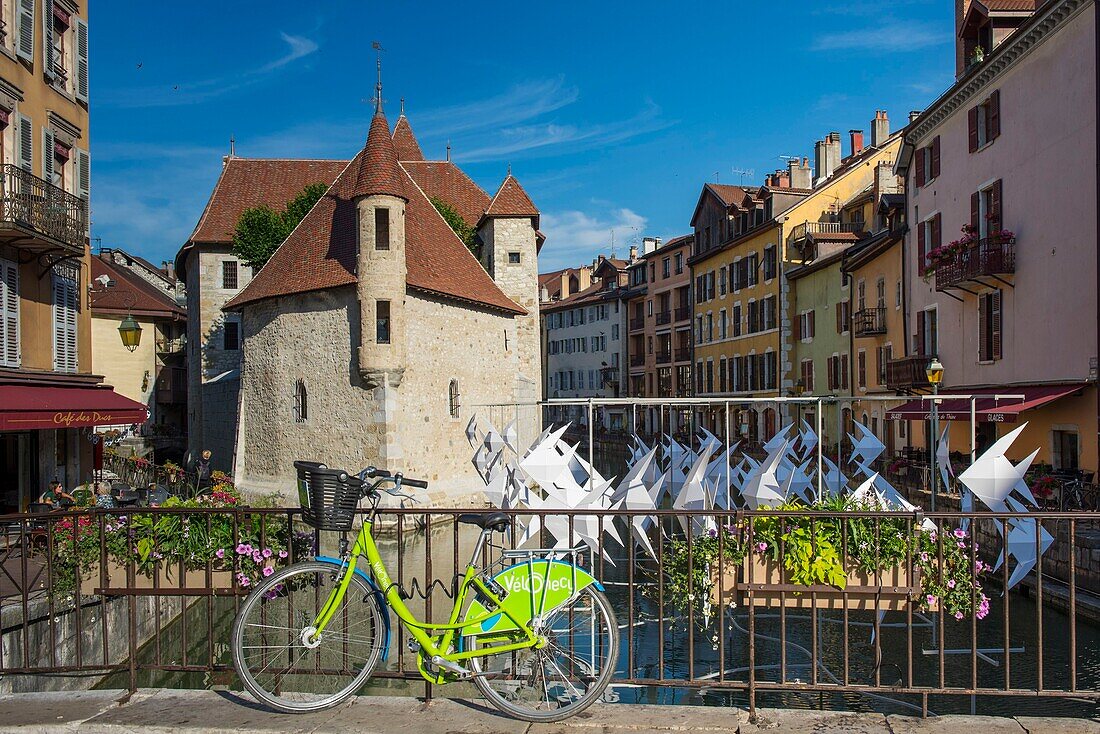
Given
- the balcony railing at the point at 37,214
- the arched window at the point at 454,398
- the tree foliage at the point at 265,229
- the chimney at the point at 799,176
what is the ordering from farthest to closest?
the chimney at the point at 799,176 → the tree foliage at the point at 265,229 → the arched window at the point at 454,398 → the balcony railing at the point at 37,214

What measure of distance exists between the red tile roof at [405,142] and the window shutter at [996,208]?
26.5 metres

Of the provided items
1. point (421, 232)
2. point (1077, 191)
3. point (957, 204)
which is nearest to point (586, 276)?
point (421, 232)

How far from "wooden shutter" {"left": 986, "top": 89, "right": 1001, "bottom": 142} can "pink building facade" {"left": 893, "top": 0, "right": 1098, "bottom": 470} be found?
0.03 m

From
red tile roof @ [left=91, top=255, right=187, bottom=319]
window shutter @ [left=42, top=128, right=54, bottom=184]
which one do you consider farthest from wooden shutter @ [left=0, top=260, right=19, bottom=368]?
red tile roof @ [left=91, top=255, right=187, bottom=319]

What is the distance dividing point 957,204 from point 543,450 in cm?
1738

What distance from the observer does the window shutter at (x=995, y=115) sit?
22562 mm

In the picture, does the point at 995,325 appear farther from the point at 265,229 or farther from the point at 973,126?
the point at 265,229

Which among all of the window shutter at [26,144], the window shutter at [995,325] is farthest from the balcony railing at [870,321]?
the window shutter at [26,144]

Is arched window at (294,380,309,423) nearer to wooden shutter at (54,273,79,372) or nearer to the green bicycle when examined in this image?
wooden shutter at (54,273,79,372)

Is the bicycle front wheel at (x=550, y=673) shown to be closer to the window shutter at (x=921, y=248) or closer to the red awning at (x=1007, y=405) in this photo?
the red awning at (x=1007, y=405)

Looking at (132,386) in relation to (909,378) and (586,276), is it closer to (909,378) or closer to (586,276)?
(909,378)

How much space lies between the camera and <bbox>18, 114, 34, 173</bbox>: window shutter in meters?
17.5

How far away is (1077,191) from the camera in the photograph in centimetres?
1903

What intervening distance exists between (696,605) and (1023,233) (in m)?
18.5
